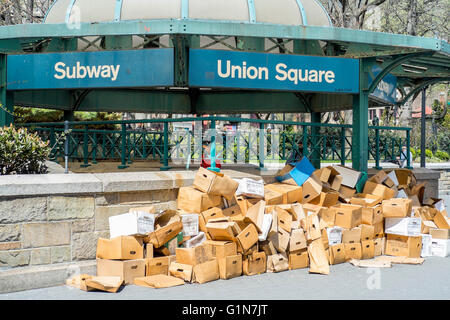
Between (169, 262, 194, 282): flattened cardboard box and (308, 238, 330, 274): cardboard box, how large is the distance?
184 centimetres

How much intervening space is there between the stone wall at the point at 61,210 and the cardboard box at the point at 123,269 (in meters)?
0.36

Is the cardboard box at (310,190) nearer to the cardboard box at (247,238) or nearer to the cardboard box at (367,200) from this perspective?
the cardboard box at (367,200)

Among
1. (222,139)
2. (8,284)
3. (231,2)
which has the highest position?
(231,2)

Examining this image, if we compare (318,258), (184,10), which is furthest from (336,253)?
(184,10)

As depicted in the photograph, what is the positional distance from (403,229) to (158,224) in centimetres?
427

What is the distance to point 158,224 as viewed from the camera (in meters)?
6.66

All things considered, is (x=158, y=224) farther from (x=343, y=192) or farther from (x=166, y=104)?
(x=166, y=104)

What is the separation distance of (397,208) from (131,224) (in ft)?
15.2

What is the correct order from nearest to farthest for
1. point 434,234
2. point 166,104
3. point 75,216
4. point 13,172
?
1. point 75,216
2. point 13,172
3. point 434,234
4. point 166,104

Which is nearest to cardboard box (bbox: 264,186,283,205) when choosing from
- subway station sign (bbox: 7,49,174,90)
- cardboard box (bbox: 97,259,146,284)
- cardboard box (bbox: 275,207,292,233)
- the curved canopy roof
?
cardboard box (bbox: 275,207,292,233)

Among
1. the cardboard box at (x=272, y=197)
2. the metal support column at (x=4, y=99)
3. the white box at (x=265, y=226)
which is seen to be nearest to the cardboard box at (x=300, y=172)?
the cardboard box at (x=272, y=197)

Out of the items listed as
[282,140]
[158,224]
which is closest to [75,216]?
[158,224]

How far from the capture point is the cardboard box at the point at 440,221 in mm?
8922

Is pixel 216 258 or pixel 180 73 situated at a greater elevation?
pixel 180 73
